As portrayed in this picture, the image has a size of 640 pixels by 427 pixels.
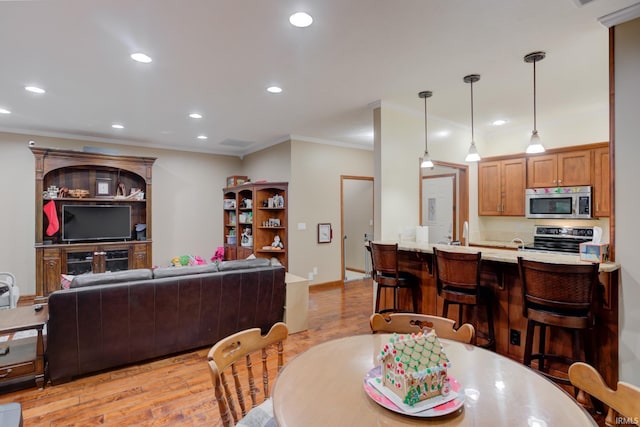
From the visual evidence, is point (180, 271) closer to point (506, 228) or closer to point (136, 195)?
point (136, 195)

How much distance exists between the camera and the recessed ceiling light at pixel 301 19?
7.22ft

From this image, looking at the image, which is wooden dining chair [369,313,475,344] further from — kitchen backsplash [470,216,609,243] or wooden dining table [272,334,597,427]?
kitchen backsplash [470,216,609,243]

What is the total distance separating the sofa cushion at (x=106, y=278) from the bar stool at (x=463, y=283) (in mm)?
2663

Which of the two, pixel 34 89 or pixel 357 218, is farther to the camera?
pixel 357 218

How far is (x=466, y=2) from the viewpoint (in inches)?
81.3

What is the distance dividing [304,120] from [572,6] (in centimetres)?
328

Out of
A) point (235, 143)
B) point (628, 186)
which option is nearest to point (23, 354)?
point (235, 143)

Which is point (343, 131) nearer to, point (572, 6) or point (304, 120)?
point (304, 120)

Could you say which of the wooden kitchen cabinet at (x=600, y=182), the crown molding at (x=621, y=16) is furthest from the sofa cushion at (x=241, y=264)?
the wooden kitchen cabinet at (x=600, y=182)

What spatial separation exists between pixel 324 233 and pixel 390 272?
2.86 m

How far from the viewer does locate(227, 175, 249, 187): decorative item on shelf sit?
677 centimetres

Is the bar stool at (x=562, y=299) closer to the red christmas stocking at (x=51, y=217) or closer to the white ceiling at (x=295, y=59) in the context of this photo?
the white ceiling at (x=295, y=59)

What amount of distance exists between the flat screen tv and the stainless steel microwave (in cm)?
686

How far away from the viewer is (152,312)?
2.97 m
